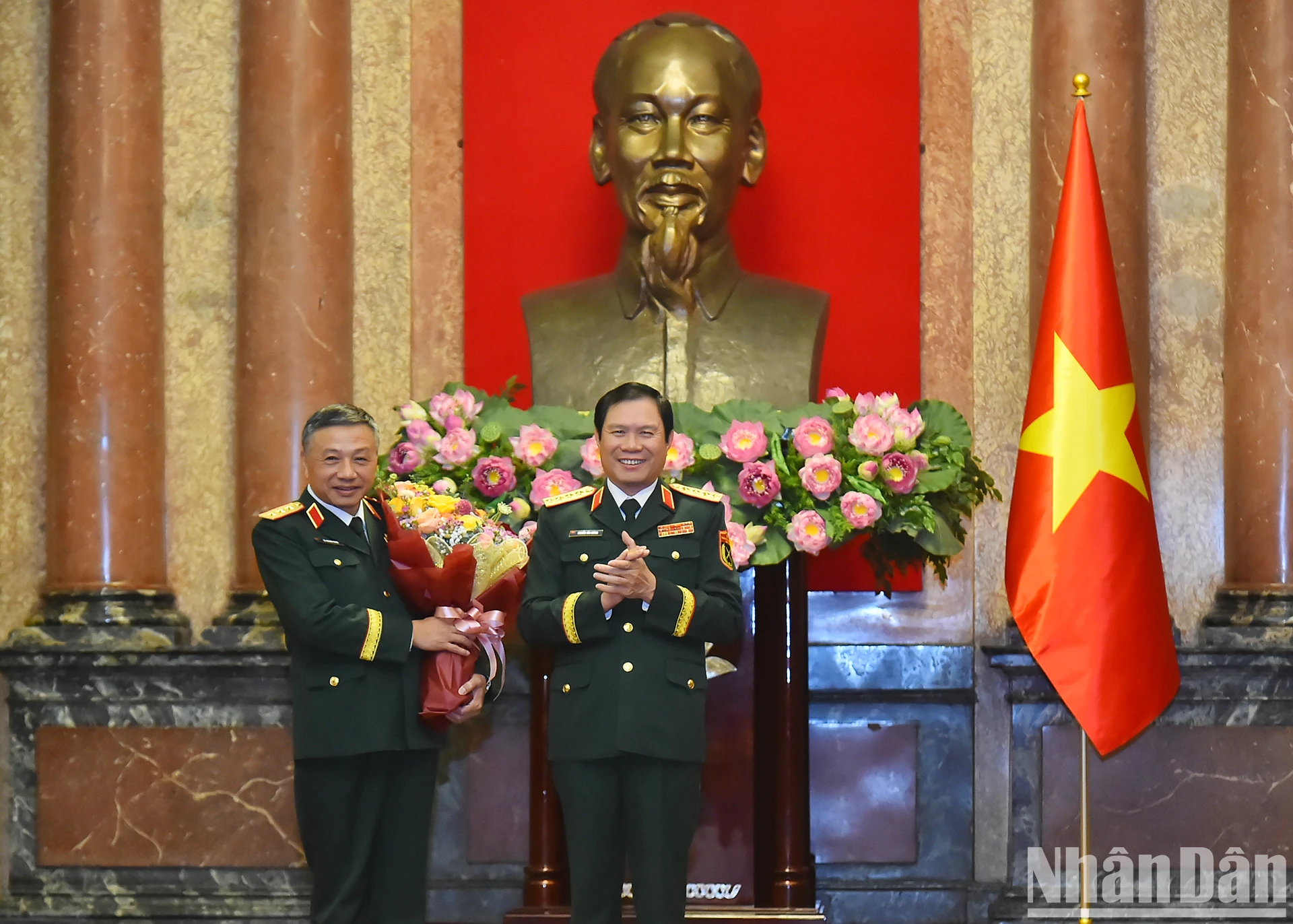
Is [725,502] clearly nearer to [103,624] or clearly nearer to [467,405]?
[467,405]

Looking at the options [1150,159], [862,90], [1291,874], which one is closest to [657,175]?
[862,90]

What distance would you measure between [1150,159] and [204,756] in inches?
148

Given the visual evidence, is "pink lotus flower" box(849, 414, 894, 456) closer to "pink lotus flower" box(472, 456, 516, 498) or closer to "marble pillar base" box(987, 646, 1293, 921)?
"pink lotus flower" box(472, 456, 516, 498)

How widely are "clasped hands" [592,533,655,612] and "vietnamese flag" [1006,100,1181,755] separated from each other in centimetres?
147

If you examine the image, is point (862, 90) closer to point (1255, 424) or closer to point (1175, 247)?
point (1175, 247)

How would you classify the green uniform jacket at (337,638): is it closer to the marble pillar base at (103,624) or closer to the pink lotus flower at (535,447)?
the pink lotus flower at (535,447)

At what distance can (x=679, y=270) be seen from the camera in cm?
471

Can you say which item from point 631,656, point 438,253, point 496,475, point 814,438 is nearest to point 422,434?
point 496,475

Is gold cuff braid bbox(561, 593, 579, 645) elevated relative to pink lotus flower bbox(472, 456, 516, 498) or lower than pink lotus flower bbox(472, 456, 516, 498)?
lower

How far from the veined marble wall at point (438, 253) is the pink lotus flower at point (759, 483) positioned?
5.39 feet

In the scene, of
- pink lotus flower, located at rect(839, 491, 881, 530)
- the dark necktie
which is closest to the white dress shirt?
the dark necktie

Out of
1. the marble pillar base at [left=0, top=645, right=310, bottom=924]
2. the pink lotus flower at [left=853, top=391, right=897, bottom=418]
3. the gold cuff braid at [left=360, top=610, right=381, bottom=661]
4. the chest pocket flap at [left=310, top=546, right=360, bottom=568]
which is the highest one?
the pink lotus flower at [left=853, top=391, right=897, bottom=418]

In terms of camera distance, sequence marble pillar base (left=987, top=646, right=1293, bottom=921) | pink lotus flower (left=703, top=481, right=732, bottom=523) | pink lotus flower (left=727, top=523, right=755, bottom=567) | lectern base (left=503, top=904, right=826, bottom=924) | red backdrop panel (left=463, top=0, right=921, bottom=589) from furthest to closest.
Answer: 1. red backdrop panel (left=463, top=0, right=921, bottom=589)
2. marble pillar base (left=987, top=646, right=1293, bottom=921)
3. lectern base (left=503, top=904, right=826, bottom=924)
4. pink lotus flower (left=727, top=523, right=755, bottom=567)
5. pink lotus flower (left=703, top=481, right=732, bottom=523)

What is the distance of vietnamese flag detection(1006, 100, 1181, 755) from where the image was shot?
433 cm
